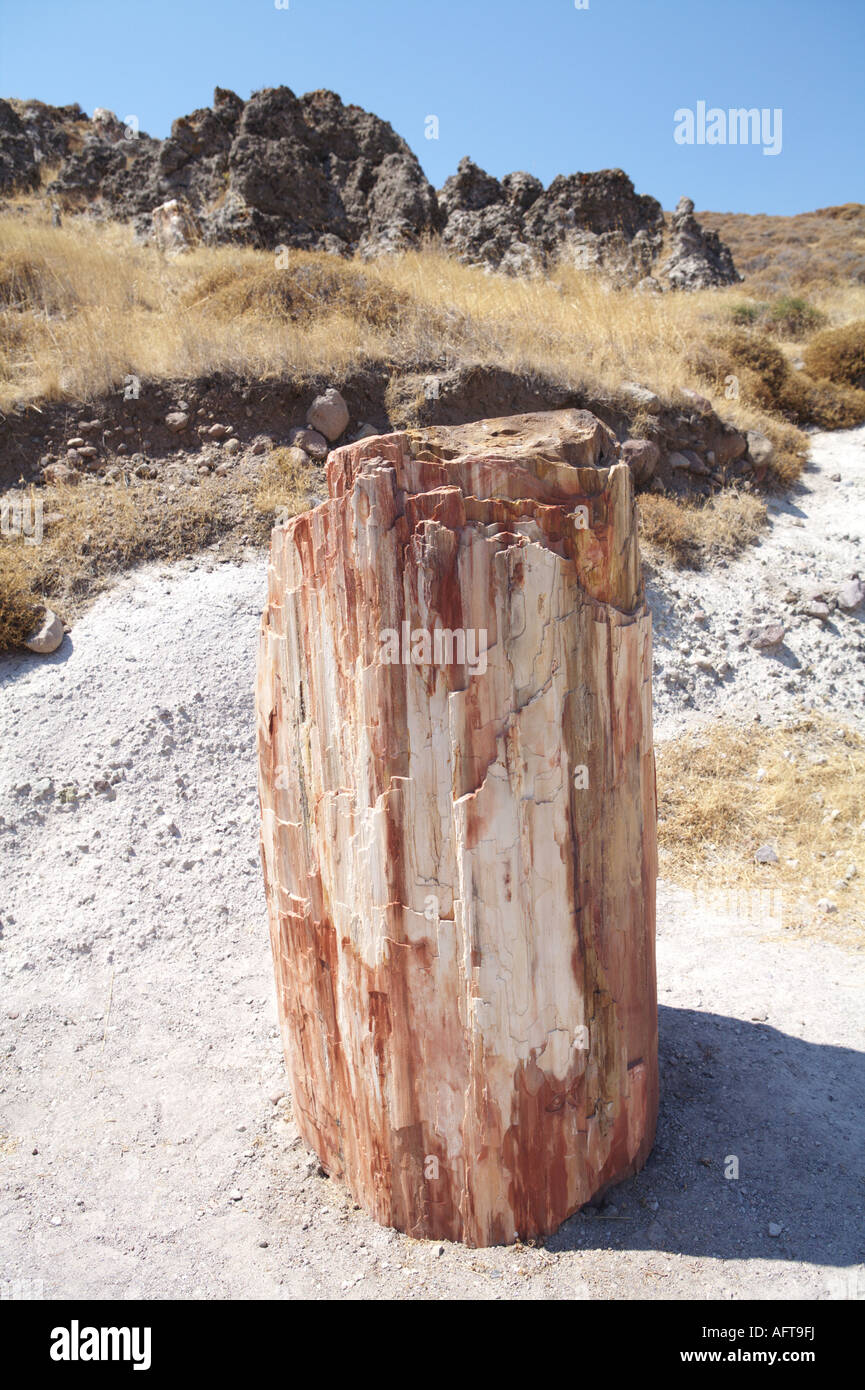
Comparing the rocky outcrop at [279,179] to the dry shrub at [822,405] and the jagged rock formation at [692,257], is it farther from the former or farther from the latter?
the dry shrub at [822,405]

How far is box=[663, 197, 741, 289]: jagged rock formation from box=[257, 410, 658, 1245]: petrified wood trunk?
496 inches

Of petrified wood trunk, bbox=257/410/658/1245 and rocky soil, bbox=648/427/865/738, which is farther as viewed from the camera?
rocky soil, bbox=648/427/865/738

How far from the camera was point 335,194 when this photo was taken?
Answer: 11781mm

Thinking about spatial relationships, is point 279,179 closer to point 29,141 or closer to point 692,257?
point 29,141

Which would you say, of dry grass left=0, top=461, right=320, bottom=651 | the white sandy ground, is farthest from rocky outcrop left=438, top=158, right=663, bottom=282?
the white sandy ground

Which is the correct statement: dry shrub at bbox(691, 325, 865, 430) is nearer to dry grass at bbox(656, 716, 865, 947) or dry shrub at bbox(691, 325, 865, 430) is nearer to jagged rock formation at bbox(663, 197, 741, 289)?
jagged rock formation at bbox(663, 197, 741, 289)

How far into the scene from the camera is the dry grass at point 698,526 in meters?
7.52

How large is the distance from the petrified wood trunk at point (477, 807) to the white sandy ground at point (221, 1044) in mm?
263

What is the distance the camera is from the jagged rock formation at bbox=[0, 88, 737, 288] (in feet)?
36.9

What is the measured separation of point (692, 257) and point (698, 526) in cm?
795

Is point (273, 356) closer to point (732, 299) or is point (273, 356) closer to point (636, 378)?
point (636, 378)

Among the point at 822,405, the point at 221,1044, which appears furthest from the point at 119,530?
the point at 822,405

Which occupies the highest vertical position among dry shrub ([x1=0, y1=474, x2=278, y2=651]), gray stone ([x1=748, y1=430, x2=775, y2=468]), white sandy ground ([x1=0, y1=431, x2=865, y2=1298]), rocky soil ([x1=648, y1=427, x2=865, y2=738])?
gray stone ([x1=748, y1=430, x2=775, y2=468])

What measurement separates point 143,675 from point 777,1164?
14.8 ft
